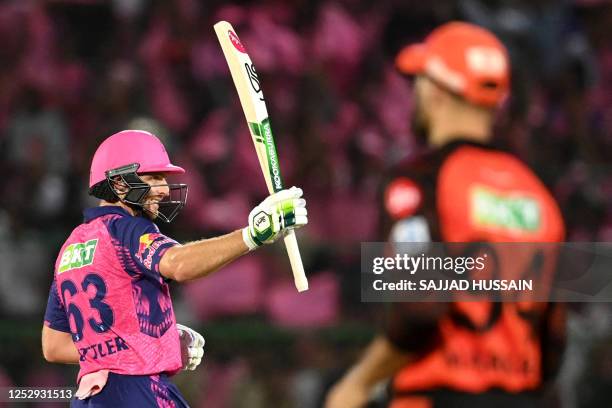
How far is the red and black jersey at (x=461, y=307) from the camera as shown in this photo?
3.94 meters

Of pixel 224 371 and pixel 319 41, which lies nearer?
pixel 224 371

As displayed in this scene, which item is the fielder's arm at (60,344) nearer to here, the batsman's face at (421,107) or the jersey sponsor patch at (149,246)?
the jersey sponsor patch at (149,246)

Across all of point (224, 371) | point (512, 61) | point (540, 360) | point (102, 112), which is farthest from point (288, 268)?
point (540, 360)

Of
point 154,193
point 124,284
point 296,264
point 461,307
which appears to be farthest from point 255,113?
point 461,307

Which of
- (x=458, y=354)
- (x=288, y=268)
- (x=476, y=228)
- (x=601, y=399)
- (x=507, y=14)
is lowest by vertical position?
(x=601, y=399)

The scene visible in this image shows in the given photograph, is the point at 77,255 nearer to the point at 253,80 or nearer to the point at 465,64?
the point at 253,80

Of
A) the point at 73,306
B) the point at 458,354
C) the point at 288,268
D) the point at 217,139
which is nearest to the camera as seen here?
the point at 458,354

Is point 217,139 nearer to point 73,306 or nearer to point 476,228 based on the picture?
point 73,306

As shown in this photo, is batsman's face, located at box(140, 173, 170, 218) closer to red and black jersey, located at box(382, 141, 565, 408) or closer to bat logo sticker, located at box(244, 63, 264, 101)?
bat logo sticker, located at box(244, 63, 264, 101)

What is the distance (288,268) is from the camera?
31.2 ft

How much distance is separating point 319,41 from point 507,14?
1.78 m

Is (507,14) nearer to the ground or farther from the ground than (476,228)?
farther from the ground

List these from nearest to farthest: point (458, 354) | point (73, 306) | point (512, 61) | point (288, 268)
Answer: point (458, 354) → point (73, 306) → point (288, 268) → point (512, 61)

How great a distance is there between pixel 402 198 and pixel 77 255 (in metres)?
1.63
